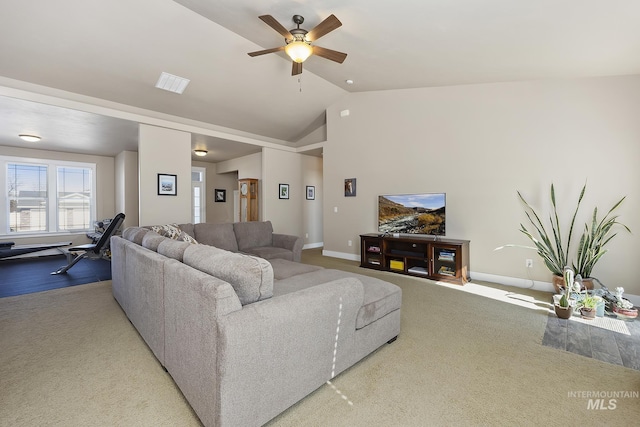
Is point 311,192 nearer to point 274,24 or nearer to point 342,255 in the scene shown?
point 342,255

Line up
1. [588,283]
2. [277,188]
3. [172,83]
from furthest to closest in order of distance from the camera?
[277,188] → [172,83] → [588,283]

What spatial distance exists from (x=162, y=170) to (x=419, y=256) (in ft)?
15.8

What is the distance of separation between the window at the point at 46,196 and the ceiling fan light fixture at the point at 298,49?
693cm

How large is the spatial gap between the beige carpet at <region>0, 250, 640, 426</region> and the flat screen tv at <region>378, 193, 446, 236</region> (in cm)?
188

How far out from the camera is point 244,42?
388 cm

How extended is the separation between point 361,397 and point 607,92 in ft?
14.8

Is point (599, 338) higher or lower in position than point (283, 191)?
lower

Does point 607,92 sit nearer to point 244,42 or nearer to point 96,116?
point 244,42

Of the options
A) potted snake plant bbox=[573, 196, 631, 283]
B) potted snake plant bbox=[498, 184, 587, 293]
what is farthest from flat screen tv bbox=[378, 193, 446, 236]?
potted snake plant bbox=[573, 196, 631, 283]

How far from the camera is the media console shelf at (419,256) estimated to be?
4.12 meters

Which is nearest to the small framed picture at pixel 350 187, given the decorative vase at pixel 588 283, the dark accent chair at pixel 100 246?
the decorative vase at pixel 588 283

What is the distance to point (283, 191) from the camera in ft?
23.0

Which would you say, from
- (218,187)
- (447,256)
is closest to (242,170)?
(218,187)

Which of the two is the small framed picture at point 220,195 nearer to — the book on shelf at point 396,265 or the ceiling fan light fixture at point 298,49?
the book on shelf at point 396,265
